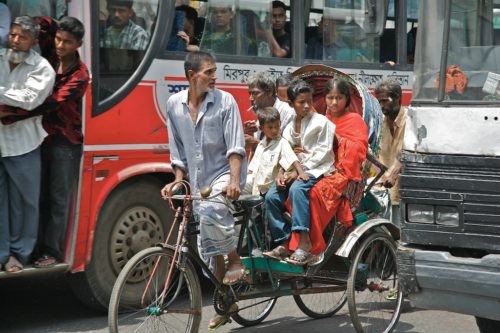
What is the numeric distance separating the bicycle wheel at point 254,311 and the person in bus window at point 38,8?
2.49 m

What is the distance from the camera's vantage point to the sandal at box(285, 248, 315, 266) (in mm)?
6289

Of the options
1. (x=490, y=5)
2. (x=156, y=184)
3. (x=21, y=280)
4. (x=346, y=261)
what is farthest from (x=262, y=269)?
(x=21, y=280)

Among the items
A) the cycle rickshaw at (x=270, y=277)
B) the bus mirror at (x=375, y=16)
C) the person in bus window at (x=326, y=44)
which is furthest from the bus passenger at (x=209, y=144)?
the bus mirror at (x=375, y=16)

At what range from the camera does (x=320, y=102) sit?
24.7 ft

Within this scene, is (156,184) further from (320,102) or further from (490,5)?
(490,5)

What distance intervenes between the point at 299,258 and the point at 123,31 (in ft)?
7.71

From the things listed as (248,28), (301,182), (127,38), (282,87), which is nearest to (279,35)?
(248,28)

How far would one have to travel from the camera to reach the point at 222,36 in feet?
26.4

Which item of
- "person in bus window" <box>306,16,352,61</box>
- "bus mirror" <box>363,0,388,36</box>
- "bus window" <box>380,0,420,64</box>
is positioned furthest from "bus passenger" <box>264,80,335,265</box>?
"bus window" <box>380,0,420,64</box>

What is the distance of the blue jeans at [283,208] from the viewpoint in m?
6.32

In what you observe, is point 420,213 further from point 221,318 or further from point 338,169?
point 221,318

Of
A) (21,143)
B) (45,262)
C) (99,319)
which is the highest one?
(21,143)

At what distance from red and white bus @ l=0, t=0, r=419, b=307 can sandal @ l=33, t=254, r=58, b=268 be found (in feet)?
0.15

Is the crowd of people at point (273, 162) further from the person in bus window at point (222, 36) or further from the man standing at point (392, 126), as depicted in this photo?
the person in bus window at point (222, 36)
